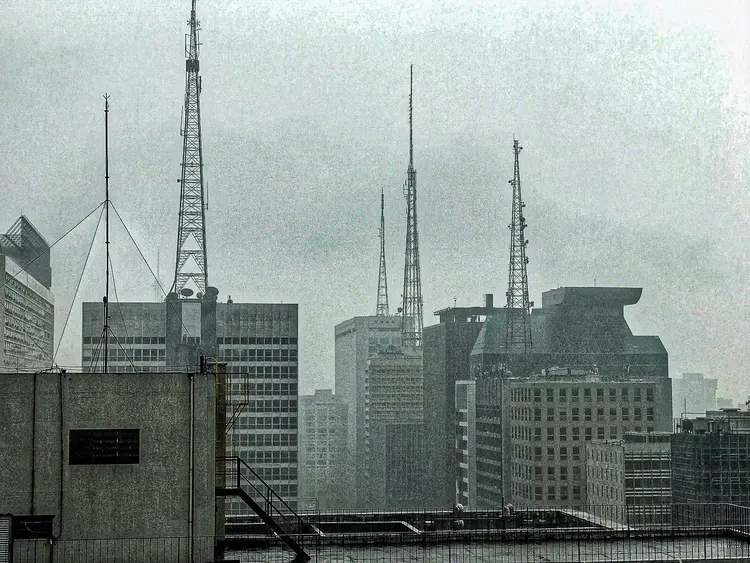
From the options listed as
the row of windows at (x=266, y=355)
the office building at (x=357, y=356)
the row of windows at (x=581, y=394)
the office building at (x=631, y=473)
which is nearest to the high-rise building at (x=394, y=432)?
the office building at (x=357, y=356)

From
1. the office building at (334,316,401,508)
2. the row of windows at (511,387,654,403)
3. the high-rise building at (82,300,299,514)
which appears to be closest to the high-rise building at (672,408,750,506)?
the row of windows at (511,387,654,403)

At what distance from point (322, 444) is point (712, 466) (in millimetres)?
53098

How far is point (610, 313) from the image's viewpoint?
94812 millimetres

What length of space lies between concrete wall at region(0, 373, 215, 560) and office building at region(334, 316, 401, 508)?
3611 inches

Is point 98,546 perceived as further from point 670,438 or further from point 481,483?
point 481,483

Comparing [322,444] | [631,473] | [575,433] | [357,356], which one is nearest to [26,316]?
[631,473]

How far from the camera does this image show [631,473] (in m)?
60.0

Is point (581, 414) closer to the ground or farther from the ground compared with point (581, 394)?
closer to the ground

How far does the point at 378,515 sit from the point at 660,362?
7876 centimetres

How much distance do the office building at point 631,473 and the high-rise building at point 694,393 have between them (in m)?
18.1

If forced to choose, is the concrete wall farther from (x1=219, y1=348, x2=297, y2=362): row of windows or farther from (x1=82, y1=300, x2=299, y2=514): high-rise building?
(x1=219, y1=348, x2=297, y2=362): row of windows

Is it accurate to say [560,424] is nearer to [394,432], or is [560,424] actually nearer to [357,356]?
[394,432]

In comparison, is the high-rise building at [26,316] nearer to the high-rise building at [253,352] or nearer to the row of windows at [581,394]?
the high-rise building at [253,352]

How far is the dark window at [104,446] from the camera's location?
11625 mm
